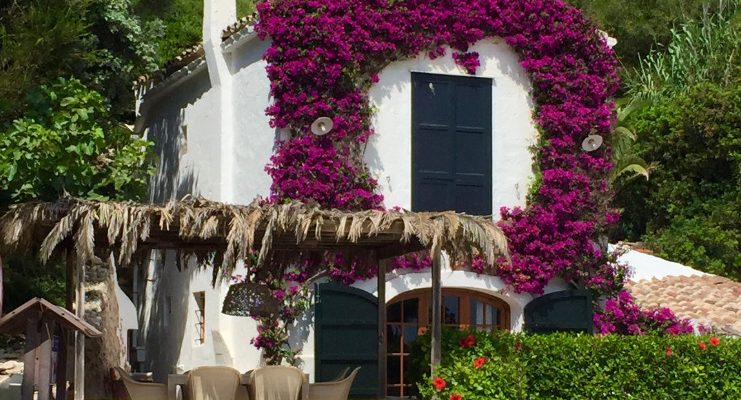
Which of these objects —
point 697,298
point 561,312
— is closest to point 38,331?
point 561,312

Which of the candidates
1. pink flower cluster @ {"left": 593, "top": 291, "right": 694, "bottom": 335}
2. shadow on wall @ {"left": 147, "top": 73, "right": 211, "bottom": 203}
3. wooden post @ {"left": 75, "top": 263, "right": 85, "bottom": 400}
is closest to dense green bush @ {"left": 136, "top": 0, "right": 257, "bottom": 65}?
shadow on wall @ {"left": 147, "top": 73, "right": 211, "bottom": 203}

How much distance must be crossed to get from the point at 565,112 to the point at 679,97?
9936mm

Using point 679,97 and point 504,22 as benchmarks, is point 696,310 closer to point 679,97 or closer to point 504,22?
point 504,22

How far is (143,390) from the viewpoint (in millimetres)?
13703

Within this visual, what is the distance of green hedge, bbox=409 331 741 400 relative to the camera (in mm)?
15164

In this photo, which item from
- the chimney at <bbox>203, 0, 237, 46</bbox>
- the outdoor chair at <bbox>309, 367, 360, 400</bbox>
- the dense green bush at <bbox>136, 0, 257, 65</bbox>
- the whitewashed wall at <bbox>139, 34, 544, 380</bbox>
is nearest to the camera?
the outdoor chair at <bbox>309, 367, 360, 400</bbox>

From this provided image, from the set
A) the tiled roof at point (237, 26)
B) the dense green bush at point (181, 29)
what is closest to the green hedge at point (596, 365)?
the tiled roof at point (237, 26)

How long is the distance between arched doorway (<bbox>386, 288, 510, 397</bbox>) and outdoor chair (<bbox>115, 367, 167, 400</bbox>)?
20.9 feet

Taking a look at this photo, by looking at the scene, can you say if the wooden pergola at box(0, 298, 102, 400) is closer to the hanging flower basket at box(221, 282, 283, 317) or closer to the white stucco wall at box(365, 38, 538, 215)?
the hanging flower basket at box(221, 282, 283, 317)

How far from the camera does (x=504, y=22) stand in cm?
2080

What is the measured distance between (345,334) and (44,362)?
6.73 meters

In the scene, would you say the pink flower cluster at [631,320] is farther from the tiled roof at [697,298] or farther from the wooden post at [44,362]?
the wooden post at [44,362]

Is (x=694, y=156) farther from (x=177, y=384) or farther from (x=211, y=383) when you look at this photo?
(x=177, y=384)

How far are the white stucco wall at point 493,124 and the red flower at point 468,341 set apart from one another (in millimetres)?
5038
